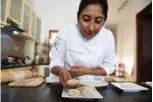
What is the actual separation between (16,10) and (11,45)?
62cm

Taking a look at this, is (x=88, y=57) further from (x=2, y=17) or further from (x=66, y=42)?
(x=2, y=17)

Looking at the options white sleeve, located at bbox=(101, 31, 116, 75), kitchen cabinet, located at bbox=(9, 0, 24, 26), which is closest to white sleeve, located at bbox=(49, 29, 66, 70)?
white sleeve, located at bbox=(101, 31, 116, 75)

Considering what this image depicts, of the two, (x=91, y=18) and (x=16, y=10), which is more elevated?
(x=16, y=10)

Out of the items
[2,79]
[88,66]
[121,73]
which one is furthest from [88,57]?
[121,73]

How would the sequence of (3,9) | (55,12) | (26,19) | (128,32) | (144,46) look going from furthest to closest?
(128,32), (55,12), (144,46), (26,19), (3,9)

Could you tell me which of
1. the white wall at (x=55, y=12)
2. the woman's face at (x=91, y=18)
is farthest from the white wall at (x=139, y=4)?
the woman's face at (x=91, y=18)

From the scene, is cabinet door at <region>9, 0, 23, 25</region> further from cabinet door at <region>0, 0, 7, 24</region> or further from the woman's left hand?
the woman's left hand

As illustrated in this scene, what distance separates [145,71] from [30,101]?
2.98m

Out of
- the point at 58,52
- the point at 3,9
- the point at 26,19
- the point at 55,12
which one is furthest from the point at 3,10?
the point at 55,12

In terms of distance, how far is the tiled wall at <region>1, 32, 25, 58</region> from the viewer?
2.55m

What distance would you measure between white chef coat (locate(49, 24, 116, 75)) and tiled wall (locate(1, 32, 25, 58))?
1817 millimetres

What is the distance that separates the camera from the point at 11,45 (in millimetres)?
2832

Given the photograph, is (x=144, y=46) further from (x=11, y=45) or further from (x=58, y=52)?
(x=58, y=52)

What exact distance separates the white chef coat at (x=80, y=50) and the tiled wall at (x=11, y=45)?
5.96ft
